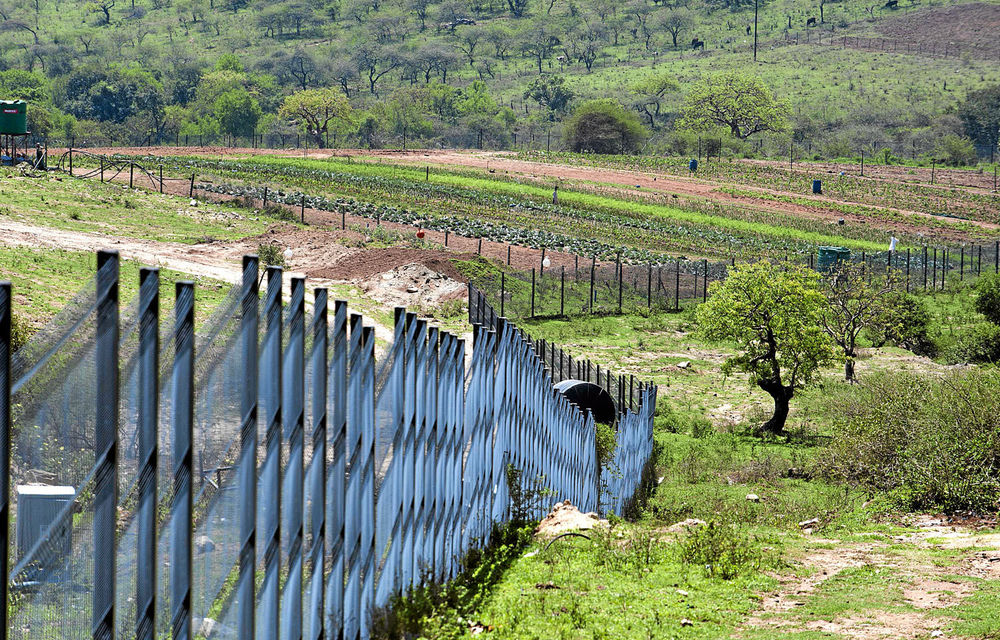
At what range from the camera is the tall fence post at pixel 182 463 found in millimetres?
4984

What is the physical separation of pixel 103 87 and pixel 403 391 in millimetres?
129622

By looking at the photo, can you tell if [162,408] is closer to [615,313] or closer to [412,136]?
[615,313]

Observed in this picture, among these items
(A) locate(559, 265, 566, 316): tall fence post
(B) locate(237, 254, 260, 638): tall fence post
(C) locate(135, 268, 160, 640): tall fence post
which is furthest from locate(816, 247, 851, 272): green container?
(C) locate(135, 268, 160, 640): tall fence post

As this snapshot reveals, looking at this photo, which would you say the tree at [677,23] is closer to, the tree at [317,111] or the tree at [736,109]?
the tree at [736,109]

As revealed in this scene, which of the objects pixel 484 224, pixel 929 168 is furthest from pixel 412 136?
pixel 484 224

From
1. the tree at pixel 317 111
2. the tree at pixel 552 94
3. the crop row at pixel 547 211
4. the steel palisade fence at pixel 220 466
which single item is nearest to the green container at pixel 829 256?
the crop row at pixel 547 211

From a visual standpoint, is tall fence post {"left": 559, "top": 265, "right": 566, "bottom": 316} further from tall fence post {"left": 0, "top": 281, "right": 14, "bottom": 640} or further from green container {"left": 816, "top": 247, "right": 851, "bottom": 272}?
tall fence post {"left": 0, "top": 281, "right": 14, "bottom": 640}

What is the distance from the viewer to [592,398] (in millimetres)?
21375

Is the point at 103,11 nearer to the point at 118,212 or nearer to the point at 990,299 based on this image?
the point at 118,212

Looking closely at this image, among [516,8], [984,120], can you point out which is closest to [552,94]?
[984,120]

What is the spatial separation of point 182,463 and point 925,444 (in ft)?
43.3

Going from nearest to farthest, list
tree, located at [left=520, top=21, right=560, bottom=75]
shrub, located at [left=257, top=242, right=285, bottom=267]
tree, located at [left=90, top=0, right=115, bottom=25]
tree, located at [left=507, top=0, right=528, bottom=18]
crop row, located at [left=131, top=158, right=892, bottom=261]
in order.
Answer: shrub, located at [left=257, top=242, right=285, bottom=267] → crop row, located at [left=131, top=158, right=892, bottom=261] → tree, located at [left=520, top=21, right=560, bottom=75] → tree, located at [left=90, top=0, right=115, bottom=25] → tree, located at [left=507, top=0, right=528, bottom=18]

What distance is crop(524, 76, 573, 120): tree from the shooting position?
454 feet

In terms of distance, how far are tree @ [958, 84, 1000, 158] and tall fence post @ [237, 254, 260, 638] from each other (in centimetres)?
11509
